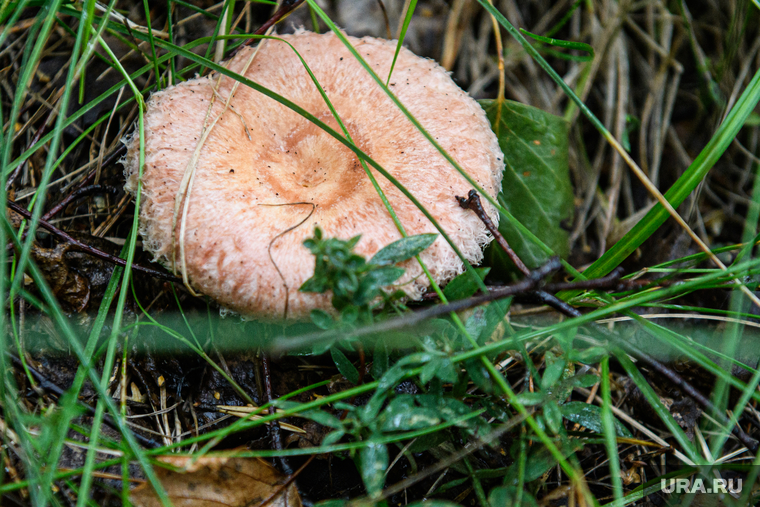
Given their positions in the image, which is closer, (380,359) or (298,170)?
(380,359)

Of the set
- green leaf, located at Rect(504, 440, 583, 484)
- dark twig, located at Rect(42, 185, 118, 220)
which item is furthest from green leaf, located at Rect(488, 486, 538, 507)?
dark twig, located at Rect(42, 185, 118, 220)

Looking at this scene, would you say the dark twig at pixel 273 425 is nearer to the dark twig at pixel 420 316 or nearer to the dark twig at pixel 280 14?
the dark twig at pixel 420 316

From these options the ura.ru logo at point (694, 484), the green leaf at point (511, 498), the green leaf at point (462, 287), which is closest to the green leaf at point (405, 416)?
the green leaf at point (511, 498)

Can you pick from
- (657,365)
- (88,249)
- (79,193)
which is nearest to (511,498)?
(657,365)

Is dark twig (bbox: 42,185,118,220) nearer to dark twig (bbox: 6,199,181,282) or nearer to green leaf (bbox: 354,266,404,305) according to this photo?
dark twig (bbox: 6,199,181,282)

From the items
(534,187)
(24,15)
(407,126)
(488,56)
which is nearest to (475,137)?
(407,126)

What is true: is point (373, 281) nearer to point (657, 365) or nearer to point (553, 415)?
point (553, 415)
